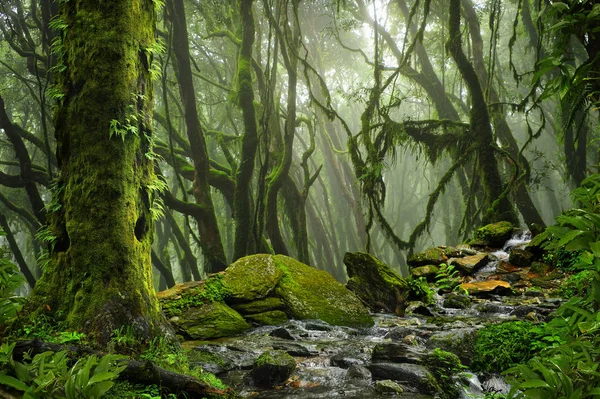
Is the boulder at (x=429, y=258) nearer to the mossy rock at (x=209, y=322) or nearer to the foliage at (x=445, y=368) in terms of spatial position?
the mossy rock at (x=209, y=322)

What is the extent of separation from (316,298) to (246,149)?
491cm

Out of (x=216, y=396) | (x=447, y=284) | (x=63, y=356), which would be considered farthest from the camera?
(x=447, y=284)

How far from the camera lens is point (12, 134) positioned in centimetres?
760

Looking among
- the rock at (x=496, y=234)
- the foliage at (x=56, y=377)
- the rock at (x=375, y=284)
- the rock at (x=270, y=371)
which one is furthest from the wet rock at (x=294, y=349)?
the rock at (x=496, y=234)

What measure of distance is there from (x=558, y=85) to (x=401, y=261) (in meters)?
18.7

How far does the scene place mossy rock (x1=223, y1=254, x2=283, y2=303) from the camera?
6.20 meters

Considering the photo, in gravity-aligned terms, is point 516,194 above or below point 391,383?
above

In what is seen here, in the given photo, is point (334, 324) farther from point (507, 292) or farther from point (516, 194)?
point (516, 194)

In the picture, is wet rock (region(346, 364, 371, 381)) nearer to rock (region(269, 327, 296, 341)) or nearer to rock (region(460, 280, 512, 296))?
rock (region(269, 327, 296, 341))

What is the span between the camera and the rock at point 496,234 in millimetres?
8555

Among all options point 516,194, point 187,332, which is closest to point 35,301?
point 187,332

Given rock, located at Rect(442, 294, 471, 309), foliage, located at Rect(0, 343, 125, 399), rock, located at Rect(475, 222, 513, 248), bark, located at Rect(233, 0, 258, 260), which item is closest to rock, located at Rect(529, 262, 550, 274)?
rock, located at Rect(475, 222, 513, 248)

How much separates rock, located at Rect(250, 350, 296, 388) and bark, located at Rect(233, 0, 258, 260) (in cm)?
563

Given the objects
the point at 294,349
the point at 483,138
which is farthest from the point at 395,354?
the point at 483,138
